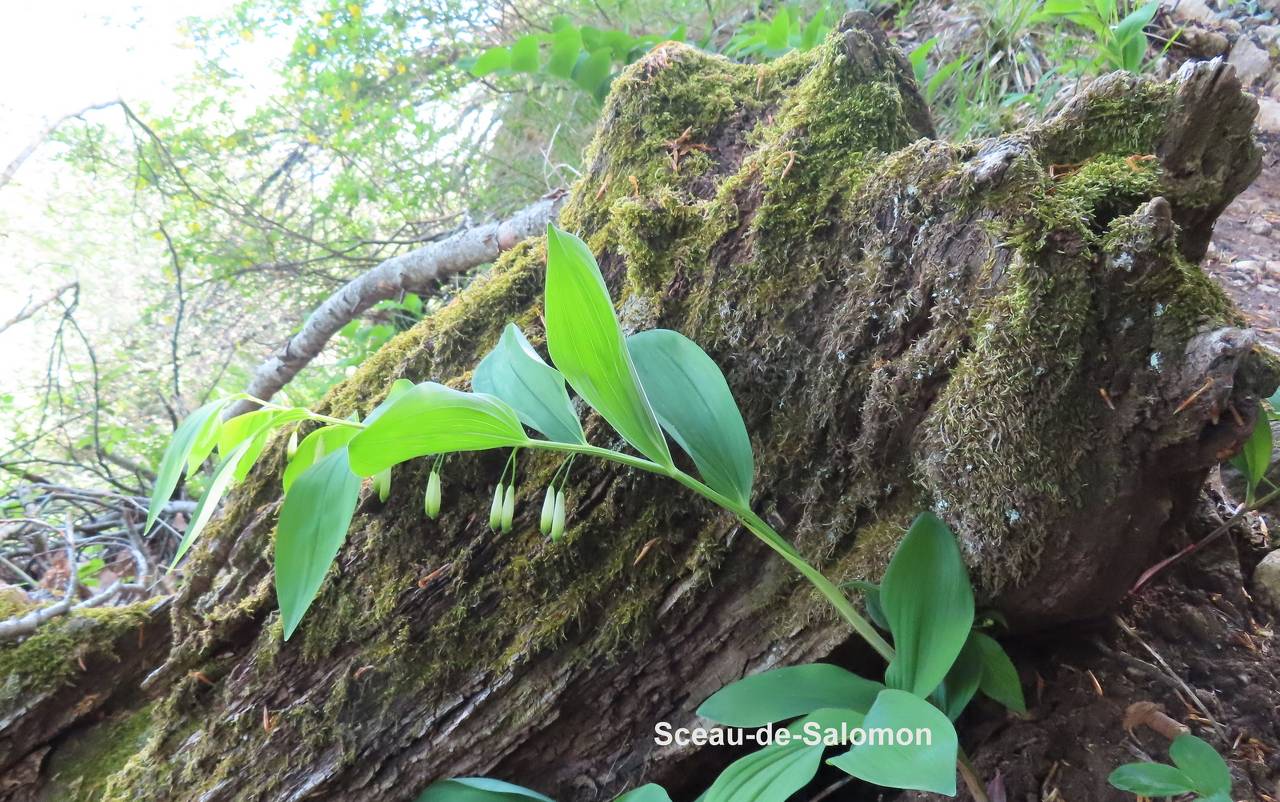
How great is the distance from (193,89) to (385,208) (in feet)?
5.45

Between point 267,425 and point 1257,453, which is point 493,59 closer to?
point 267,425

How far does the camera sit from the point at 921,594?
0.88 meters

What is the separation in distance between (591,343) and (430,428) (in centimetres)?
23

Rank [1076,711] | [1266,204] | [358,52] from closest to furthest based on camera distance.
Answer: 1. [1076,711]
2. [1266,204]
3. [358,52]

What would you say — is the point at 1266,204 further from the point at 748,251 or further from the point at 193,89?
the point at 193,89

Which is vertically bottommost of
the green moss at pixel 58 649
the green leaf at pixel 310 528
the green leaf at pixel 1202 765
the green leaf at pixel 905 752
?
the green leaf at pixel 1202 765

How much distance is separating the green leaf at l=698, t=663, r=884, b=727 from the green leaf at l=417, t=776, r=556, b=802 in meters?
0.36

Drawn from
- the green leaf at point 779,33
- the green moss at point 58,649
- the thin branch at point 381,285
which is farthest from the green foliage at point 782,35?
the green moss at point 58,649

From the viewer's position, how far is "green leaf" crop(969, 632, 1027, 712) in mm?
945

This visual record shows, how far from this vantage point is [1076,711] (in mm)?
1030

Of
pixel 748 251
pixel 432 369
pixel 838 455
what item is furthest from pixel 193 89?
pixel 838 455

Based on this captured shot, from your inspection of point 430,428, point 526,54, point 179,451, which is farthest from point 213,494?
point 526,54

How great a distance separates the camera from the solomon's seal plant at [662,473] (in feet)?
2.42

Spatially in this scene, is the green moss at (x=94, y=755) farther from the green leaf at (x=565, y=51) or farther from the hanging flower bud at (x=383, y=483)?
the green leaf at (x=565, y=51)
